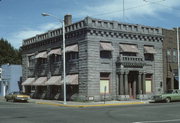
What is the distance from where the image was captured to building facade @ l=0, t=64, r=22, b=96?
5069 centimetres

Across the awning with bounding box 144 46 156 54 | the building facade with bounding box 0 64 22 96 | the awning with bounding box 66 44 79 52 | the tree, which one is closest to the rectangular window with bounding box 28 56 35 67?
the building facade with bounding box 0 64 22 96

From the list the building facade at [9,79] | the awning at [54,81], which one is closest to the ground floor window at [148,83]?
the awning at [54,81]

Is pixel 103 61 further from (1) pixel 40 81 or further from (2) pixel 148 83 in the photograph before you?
(1) pixel 40 81

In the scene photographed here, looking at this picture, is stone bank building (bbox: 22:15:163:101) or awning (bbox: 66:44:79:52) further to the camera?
awning (bbox: 66:44:79:52)

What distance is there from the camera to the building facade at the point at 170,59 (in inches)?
1531

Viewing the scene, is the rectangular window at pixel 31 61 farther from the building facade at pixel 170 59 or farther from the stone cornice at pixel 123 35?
the building facade at pixel 170 59

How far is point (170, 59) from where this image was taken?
39469 millimetres

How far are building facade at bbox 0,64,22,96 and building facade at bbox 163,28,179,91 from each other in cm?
2624

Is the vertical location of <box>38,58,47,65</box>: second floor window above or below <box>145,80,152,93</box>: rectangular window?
above

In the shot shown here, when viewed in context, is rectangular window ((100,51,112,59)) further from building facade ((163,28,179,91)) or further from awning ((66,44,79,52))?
building facade ((163,28,179,91))

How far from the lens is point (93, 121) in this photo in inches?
574

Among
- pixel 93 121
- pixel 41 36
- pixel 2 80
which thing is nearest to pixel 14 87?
pixel 2 80

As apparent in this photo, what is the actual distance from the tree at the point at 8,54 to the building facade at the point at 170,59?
131 ft

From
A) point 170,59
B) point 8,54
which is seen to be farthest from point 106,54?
point 8,54
